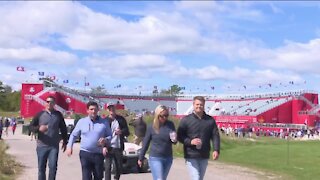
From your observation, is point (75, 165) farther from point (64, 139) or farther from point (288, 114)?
point (288, 114)

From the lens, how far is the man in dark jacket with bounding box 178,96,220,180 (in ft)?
27.7

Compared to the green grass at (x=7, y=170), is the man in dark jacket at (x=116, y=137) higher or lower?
higher

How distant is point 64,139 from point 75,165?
787cm

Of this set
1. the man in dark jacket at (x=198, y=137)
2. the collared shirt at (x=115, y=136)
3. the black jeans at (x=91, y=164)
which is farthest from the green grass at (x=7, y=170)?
the man in dark jacket at (x=198, y=137)

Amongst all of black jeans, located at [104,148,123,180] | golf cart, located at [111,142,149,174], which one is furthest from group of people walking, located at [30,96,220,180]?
golf cart, located at [111,142,149,174]

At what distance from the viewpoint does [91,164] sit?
9336 mm

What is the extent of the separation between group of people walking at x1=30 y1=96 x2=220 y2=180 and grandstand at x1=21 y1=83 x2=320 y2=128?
78.3 metres

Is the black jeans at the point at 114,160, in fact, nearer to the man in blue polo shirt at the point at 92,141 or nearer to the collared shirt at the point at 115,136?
the collared shirt at the point at 115,136

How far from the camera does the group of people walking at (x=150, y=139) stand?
8492 mm

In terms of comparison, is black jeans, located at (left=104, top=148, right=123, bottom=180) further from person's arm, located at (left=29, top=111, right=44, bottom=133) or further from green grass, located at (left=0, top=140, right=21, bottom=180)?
green grass, located at (left=0, top=140, right=21, bottom=180)

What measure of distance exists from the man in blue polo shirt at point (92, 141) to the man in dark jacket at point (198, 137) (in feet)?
4.62

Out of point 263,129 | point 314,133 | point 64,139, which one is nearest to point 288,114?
Answer: point 263,129

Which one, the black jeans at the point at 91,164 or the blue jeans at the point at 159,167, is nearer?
the blue jeans at the point at 159,167

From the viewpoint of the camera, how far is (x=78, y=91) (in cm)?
11262
